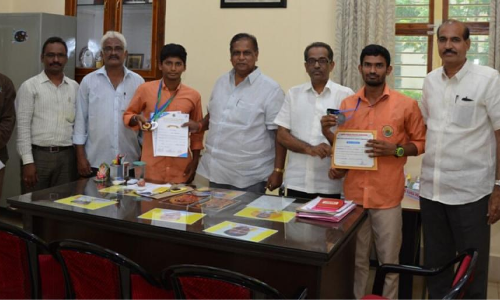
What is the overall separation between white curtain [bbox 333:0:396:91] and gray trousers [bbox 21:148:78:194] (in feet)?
7.23

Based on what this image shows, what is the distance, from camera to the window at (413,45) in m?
4.10

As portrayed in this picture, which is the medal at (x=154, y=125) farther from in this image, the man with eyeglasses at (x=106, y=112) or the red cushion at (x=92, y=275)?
the red cushion at (x=92, y=275)

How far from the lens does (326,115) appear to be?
278cm

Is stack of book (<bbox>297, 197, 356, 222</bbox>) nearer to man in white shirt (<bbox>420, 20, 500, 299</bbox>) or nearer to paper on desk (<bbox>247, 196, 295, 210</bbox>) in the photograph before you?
paper on desk (<bbox>247, 196, 295, 210</bbox>)

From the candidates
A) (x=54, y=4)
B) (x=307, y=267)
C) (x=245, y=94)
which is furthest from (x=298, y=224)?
(x=54, y=4)

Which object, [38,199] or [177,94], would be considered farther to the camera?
[177,94]

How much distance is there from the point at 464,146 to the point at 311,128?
0.86m

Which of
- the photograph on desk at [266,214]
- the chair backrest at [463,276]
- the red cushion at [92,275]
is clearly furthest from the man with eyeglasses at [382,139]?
the red cushion at [92,275]

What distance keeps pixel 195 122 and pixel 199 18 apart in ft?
5.56

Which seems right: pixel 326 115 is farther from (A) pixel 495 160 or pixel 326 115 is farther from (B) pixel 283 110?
(A) pixel 495 160

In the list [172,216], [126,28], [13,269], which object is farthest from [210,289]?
[126,28]

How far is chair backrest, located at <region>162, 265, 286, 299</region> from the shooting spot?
1.54 meters

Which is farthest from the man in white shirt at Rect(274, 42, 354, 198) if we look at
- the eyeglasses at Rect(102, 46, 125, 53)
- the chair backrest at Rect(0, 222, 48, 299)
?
the chair backrest at Rect(0, 222, 48, 299)

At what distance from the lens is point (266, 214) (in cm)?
236
